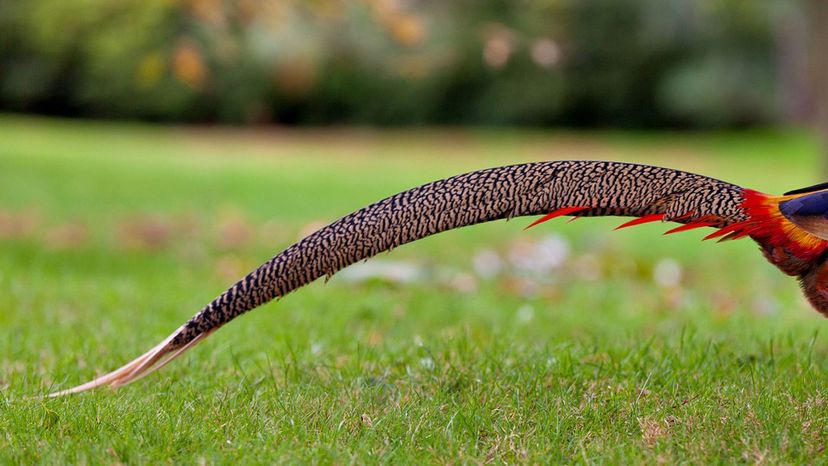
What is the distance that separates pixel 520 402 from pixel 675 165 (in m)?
20.6

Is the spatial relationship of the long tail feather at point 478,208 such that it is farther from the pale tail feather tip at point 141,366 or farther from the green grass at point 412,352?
the green grass at point 412,352

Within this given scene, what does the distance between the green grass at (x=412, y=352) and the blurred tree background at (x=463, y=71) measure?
659 inches

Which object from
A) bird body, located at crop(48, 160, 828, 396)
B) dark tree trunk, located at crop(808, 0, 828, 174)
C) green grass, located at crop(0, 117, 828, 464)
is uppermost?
dark tree trunk, located at crop(808, 0, 828, 174)

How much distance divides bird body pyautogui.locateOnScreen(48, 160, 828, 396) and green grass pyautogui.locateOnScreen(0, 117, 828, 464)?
1.38ft

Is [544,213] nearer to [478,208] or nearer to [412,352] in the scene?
[478,208]

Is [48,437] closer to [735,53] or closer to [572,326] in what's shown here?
[572,326]

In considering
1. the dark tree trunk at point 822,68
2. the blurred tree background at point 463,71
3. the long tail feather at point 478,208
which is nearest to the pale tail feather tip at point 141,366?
the long tail feather at point 478,208

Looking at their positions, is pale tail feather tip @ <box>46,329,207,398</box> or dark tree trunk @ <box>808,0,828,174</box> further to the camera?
dark tree trunk @ <box>808,0,828,174</box>

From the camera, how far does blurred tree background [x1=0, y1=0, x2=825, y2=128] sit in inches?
1080

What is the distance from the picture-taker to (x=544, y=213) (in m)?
3.33

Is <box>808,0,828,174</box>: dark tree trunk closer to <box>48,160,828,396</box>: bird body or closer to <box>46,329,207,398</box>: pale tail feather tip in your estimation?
<box>48,160,828,396</box>: bird body

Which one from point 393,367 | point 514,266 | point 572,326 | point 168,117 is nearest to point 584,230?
point 514,266

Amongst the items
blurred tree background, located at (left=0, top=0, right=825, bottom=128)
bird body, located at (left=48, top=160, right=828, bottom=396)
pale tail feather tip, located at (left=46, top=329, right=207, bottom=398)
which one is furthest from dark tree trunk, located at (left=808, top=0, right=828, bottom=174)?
blurred tree background, located at (left=0, top=0, right=825, bottom=128)

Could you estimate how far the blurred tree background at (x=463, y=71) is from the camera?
27.4 m
